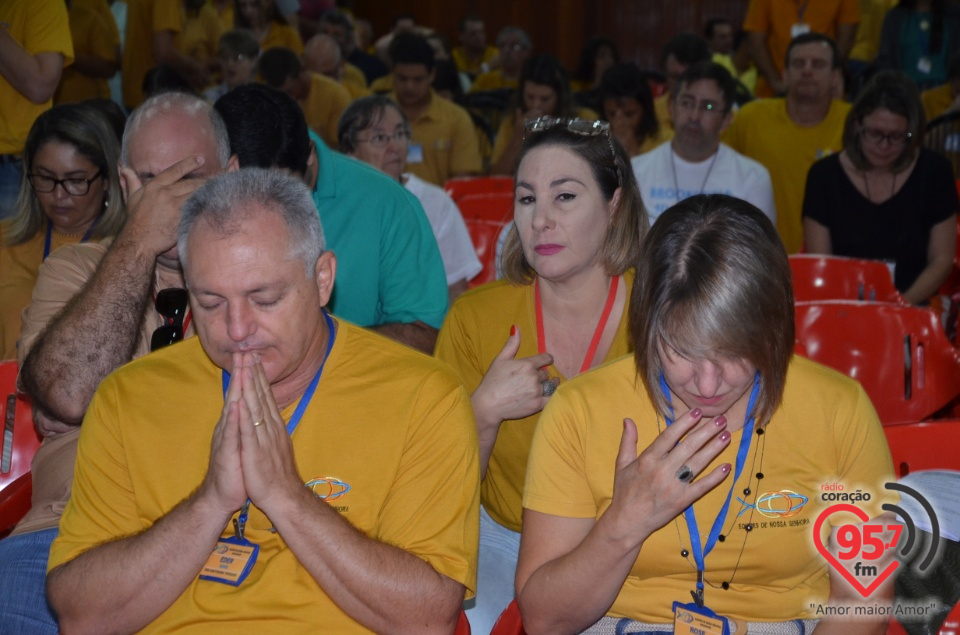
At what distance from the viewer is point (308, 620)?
203cm

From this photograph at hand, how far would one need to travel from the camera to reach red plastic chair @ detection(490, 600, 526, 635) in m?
2.20

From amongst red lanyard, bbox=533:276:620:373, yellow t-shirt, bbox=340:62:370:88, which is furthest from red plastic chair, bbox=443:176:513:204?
yellow t-shirt, bbox=340:62:370:88

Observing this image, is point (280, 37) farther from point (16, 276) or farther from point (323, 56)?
point (16, 276)

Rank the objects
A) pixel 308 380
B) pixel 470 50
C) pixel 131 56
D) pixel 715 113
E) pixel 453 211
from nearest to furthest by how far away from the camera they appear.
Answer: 1. pixel 308 380
2. pixel 453 211
3. pixel 715 113
4. pixel 131 56
5. pixel 470 50

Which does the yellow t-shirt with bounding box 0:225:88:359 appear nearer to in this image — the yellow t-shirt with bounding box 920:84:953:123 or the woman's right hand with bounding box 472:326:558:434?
the woman's right hand with bounding box 472:326:558:434

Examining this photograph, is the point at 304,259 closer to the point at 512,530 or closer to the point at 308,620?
the point at 308,620

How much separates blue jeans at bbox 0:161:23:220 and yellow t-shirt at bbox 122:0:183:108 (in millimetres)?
2934

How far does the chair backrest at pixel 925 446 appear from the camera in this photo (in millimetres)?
2457

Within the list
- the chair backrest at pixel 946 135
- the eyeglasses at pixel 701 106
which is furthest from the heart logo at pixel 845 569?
the chair backrest at pixel 946 135

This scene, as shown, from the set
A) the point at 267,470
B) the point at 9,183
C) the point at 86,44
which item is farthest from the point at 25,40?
the point at 267,470

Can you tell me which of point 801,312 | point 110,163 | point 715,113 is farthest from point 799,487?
point 715,113

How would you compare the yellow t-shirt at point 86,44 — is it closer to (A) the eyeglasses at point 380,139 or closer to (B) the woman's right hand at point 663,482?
(A) the eyeglasses at point 380,139

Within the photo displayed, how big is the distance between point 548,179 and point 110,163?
144 centimetres

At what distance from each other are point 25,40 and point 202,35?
410cm
